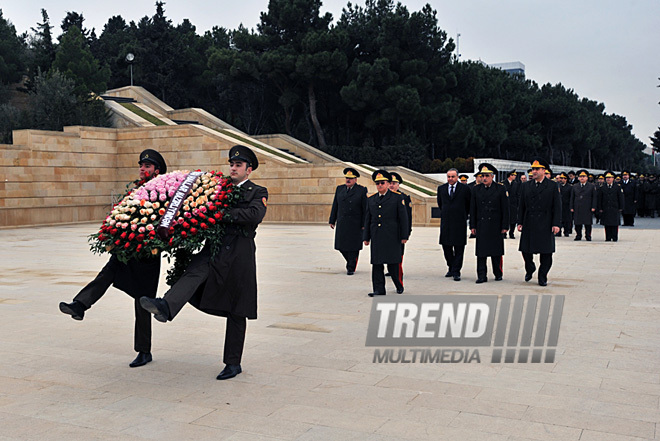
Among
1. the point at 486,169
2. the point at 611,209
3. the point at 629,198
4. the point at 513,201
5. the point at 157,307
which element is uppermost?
the point at 486,169

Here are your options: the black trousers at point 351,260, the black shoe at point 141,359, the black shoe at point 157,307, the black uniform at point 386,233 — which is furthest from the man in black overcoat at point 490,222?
the black shoe at point 157,307

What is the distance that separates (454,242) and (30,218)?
56.5ft

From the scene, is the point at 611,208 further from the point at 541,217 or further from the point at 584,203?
the point at 541,217

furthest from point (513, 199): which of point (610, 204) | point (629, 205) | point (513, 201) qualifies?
point (629, 205)

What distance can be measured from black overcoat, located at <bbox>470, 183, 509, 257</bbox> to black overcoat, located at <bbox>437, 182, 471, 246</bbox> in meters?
0.28

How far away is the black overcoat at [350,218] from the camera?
11523mm

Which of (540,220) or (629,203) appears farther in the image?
(629,203)

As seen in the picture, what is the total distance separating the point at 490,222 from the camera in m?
10.7

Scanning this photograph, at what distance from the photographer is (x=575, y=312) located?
317 inches

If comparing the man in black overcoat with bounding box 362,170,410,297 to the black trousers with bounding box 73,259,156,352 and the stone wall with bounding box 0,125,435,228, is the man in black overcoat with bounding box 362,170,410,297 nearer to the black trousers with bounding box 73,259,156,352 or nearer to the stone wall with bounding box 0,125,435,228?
the black trousers with bounding box 73,259,156,352

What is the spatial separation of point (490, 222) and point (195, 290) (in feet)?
21.2

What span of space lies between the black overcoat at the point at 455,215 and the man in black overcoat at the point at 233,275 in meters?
6.02

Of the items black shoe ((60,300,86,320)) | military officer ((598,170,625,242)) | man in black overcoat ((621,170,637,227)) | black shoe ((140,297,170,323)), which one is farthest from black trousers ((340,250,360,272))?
man in black overcoat ((621,170,637,227))

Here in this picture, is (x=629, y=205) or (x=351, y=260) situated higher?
(x=629, y=205)
